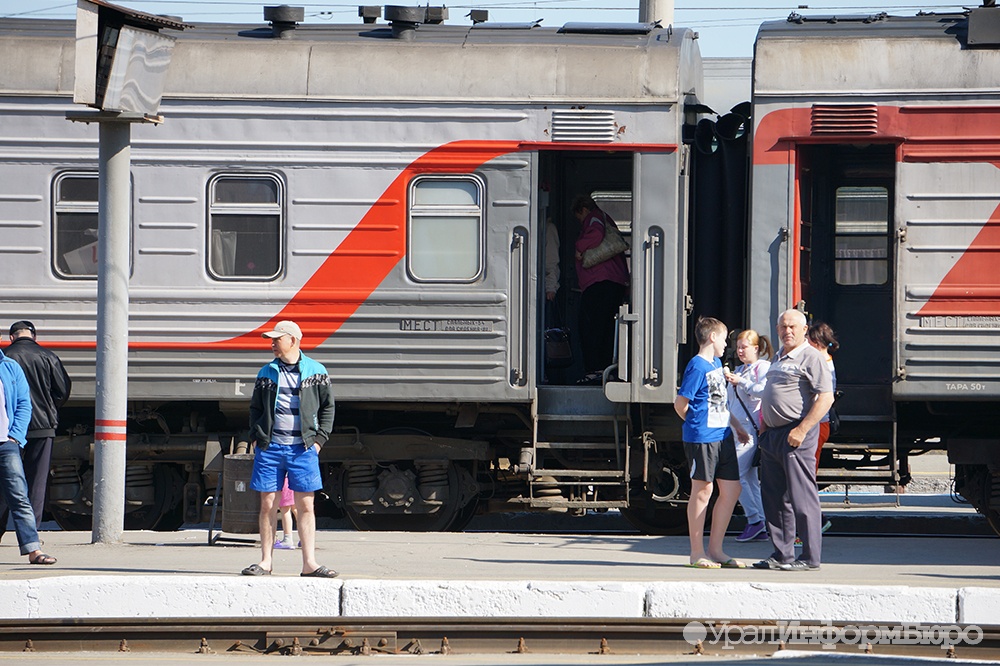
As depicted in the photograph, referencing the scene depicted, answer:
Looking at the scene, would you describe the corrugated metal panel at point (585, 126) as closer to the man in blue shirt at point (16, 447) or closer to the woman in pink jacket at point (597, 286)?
the woman in pink jacket at point (597, 286)

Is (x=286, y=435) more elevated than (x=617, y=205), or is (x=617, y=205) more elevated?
(x=617, y=205)

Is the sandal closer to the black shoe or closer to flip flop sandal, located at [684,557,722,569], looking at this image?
flip flop sandal, located at [684,557,722,569]

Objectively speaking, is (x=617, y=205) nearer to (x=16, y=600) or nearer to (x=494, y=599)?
(x=494, y=599)

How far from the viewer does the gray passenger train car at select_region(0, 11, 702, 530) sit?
10383 mm

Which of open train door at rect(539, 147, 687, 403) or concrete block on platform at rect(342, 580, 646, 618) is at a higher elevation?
open train door at rect(539, 147, 687, 403)

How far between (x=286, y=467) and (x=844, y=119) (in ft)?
17.1

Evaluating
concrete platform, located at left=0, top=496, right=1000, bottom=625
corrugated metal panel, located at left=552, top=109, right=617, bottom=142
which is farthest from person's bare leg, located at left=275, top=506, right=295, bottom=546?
corrugated metal panel, located at left=552, top=109, right=617, bottom=142

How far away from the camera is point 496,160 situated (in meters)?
10.4

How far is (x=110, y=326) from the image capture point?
917cm

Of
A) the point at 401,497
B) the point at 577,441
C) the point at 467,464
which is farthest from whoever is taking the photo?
the point at 467,464

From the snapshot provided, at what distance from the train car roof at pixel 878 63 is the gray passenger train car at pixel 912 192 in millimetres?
11

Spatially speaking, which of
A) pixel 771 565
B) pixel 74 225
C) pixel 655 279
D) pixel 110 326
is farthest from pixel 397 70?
pixel 771 565

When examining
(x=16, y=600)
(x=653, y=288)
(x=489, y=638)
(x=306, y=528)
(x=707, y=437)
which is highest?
(x=653, y=288)

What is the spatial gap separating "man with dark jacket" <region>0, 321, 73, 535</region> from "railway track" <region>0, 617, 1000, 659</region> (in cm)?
242
